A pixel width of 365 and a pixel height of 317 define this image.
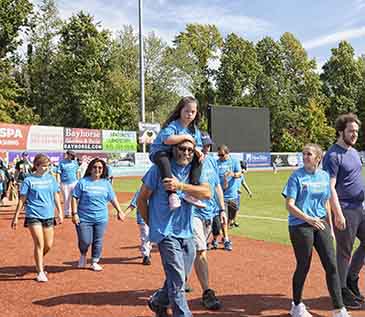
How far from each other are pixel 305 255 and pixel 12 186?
16.2 metres

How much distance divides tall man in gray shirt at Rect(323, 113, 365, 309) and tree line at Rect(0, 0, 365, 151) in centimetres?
4255

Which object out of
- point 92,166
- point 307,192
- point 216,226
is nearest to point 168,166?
point 307,192

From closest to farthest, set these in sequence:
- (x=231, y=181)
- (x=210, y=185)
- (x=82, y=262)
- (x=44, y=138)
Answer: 1. (x=210, y=185)
2. (x=82, y=262)
3. (x=231, y=181)
4. (x=44, y=138)

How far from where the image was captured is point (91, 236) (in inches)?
289

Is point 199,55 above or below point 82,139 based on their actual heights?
above

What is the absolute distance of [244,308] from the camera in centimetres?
537

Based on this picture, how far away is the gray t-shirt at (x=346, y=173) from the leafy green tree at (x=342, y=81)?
66467 mm

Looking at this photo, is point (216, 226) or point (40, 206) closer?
point (40, 206)

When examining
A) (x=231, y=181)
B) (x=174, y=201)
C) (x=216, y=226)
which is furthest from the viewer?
(x=231, y=181)

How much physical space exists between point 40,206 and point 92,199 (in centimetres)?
84

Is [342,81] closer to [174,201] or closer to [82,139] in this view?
[82,139]

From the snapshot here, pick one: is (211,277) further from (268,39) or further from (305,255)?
(268,39)

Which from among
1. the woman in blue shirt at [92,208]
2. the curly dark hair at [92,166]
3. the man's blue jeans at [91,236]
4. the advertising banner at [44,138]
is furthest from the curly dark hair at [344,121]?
the advertising banner at [44,138]

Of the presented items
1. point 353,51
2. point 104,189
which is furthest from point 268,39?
point 104,189
